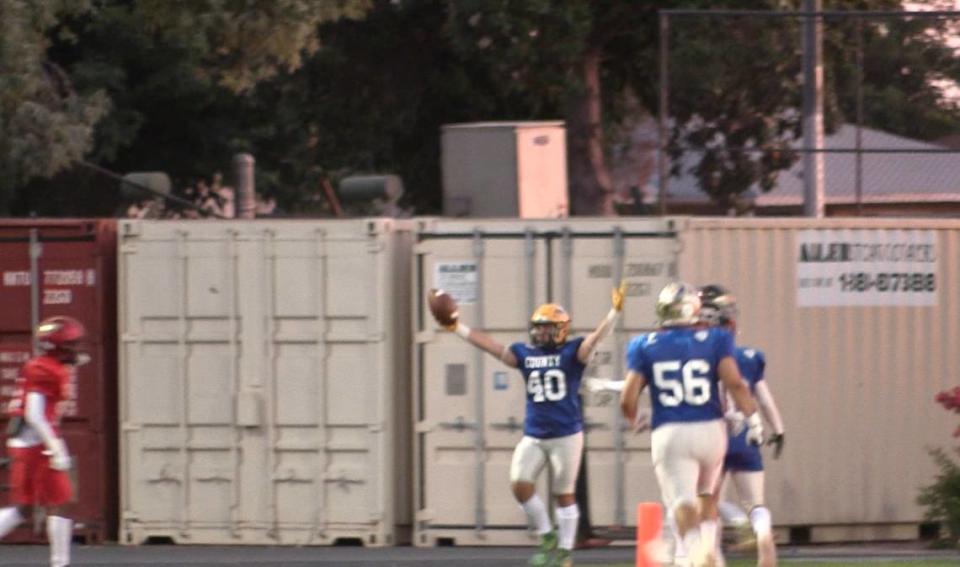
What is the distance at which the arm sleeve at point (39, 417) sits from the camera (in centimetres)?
1324

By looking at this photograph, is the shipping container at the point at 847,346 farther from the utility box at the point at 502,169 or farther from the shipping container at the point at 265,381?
the shipping container at the point at 265,381

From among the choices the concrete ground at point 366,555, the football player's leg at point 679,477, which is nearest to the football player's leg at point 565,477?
the concrete ground at point 366,555

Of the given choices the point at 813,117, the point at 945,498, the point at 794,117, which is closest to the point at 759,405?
the point at 945,498

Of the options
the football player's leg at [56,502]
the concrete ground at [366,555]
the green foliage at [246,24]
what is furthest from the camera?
the green foliage at [246,24]

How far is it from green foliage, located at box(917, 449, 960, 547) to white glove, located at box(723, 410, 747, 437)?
377 centimetres

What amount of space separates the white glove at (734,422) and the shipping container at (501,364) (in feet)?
11.2

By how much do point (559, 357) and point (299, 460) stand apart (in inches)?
140

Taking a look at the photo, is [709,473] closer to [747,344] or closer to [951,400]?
[951,400]

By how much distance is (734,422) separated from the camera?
12602 millimetres

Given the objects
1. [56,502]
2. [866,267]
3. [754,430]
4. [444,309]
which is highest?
[866,267]

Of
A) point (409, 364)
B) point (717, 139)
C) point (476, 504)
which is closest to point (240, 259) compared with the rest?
point (409, 364)

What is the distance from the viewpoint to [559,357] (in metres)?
13.7

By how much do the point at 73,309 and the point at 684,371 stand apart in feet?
22.2

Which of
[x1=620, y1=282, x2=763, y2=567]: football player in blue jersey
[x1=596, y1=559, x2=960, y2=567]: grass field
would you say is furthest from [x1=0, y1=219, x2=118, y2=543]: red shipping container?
[x1=620, y1=282, x2=763, y2=567]: football player in blue jersey
